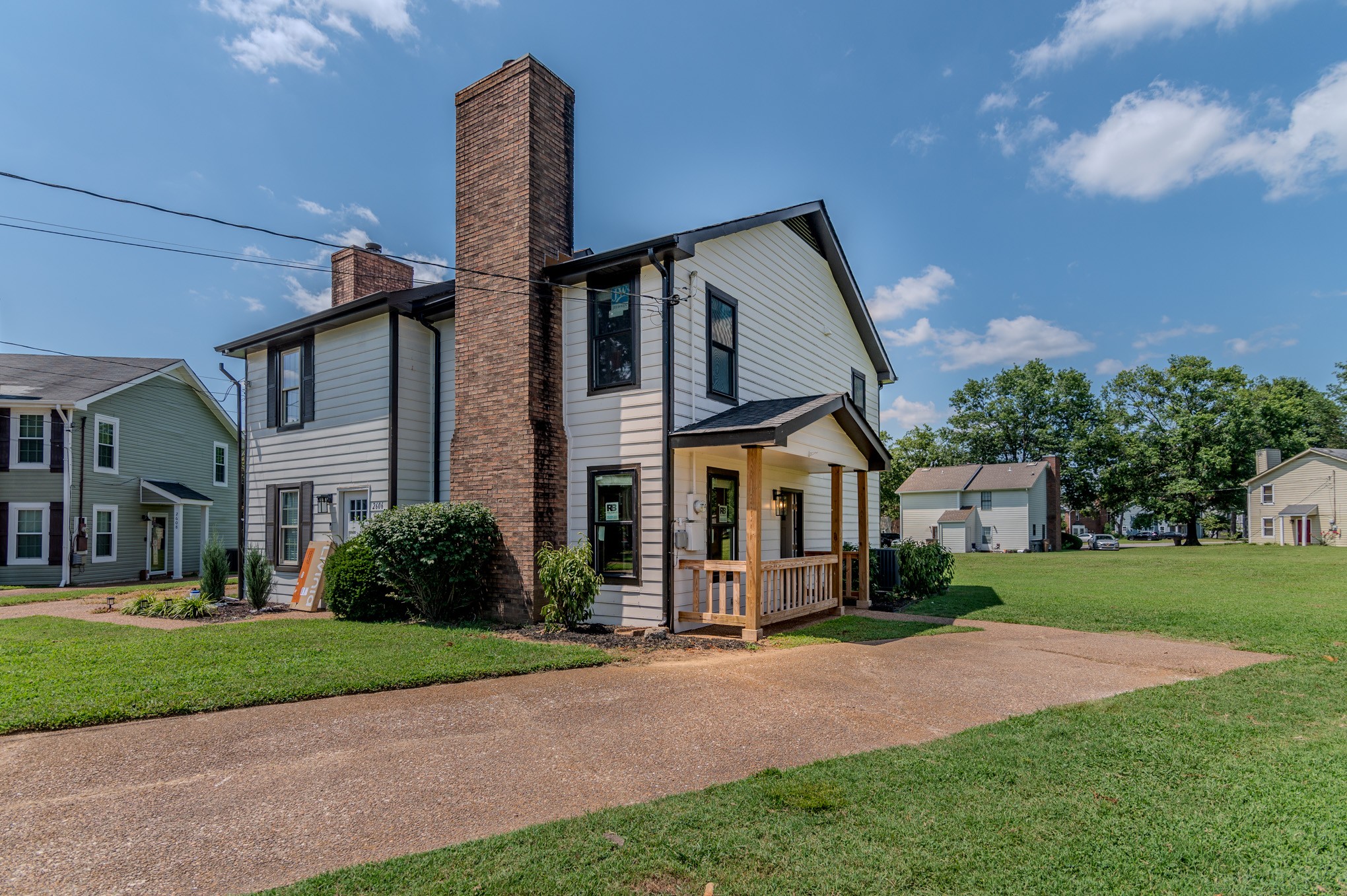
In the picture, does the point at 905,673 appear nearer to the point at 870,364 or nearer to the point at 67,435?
the point at 870,364

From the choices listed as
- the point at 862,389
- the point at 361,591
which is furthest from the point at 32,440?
the point at 862,389

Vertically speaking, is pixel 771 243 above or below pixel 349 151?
below

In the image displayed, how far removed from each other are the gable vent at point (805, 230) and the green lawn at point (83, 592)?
55.5 ft

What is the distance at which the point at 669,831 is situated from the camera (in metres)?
3.45

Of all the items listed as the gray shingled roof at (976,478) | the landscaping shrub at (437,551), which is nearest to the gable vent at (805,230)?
the landscaping shrub at (437,551)

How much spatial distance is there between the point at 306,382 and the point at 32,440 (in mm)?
13377

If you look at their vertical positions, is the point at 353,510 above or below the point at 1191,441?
below

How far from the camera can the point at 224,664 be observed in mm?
7473

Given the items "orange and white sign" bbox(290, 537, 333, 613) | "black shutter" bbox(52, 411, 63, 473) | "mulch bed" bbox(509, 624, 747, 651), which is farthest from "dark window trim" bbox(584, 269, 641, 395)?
"black shutter" bbox(52, 411, 63, 473)

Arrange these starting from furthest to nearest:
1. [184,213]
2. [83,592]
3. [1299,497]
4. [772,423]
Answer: [1299,497], [83,592], [772,423], [184,213]

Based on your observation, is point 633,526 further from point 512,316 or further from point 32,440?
point 32,440

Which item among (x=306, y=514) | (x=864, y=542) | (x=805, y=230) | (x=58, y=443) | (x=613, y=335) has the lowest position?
(x=864, y=542)

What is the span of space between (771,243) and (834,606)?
6.86 meters

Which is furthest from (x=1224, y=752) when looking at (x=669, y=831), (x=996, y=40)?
(x=996, y=40)
